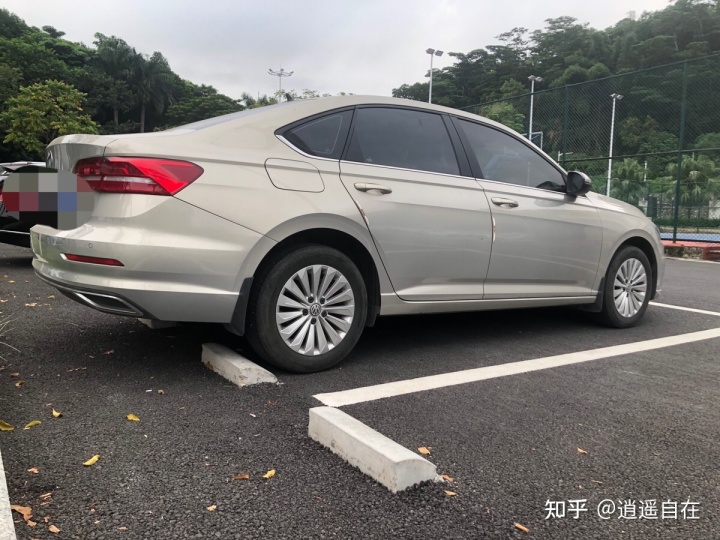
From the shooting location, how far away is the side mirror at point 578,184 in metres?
4.48

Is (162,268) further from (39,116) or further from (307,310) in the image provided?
(39,116)

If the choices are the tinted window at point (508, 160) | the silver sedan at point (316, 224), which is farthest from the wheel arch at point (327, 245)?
the tinted window at point (508, 160)

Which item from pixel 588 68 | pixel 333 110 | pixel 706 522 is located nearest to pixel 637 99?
pixel 333 110

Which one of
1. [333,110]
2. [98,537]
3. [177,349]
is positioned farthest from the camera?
[177,349]

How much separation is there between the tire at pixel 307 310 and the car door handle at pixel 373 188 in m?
0.40

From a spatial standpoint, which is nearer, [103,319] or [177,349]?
[177,349]

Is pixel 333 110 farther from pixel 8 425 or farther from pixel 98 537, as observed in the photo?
pixel 98 537

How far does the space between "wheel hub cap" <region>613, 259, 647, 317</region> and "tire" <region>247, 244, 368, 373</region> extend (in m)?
2.51

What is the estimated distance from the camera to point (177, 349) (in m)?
3.78

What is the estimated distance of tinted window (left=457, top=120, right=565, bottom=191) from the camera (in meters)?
4.15

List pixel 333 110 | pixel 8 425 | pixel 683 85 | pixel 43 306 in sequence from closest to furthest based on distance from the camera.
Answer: pixel 8 425 → pixel 333 110 → pixel 43 306 → pixel 683 85

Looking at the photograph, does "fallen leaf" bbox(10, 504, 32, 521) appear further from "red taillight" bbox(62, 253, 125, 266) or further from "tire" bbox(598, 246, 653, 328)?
"tire" bbox(598, 246, 653, 328)

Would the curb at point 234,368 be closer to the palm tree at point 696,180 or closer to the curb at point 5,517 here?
the curb at point 5,517

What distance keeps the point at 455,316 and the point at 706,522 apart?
3.25 m
